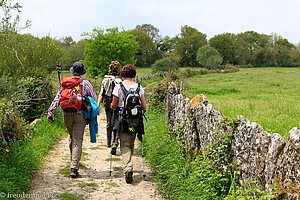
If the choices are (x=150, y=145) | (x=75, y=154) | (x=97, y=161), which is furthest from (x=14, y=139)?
(x=150, y=145)

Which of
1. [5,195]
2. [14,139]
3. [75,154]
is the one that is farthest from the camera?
[14,139]

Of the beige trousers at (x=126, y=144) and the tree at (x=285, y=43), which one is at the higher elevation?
the tree at (x=285, y=43)

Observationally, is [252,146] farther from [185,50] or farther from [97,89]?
[185,50]

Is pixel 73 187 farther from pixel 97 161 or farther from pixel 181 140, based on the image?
pixel 181 140

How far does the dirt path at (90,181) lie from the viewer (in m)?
4.89

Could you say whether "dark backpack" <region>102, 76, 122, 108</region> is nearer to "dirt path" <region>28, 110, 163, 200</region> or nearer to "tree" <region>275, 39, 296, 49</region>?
"dirt path" <region>28, 110, 163, 200</region>

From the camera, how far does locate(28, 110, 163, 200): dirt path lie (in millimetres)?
4887

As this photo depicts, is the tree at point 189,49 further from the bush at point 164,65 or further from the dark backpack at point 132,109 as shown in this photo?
the dark backpack at point 132,109

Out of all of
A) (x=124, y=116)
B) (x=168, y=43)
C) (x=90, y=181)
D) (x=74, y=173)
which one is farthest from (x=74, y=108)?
(x=168, y=43)

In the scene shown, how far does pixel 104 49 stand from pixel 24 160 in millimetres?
18426

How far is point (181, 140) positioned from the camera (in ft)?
Answer: 19.1

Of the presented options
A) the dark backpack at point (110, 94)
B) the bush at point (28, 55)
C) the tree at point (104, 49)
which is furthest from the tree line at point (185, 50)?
the dark backpack at point (110, 94)

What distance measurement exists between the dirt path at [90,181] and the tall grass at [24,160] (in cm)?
19

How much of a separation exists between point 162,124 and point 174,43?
8076 centimetres
